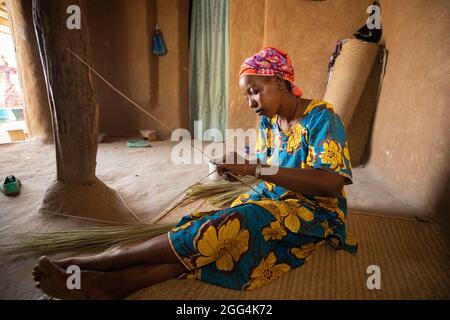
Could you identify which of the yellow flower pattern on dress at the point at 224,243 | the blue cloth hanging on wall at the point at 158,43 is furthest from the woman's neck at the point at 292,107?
the blue cloth hanging on wall at the point at 158,43

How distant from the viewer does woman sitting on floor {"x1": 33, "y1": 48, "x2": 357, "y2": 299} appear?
101cm

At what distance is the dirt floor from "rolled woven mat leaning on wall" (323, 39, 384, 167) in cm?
40

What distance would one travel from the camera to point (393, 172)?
232cm

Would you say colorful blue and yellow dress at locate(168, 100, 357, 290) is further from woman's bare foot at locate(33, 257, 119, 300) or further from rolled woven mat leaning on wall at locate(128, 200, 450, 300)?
woman's bare foot at locate(33, 257, 119, 300)

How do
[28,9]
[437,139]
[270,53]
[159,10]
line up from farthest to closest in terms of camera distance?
[159,10], [28,9], [437,139], [270,53]

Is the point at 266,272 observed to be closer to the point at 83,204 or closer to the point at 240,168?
the point at 240,168

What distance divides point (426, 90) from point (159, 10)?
423 cm

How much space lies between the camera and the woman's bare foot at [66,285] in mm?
980

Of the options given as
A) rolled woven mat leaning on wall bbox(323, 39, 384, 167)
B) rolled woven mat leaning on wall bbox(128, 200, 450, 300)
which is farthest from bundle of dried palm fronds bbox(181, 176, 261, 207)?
rolled woven mat leaning on wall bbox(323, 39, 384, 167)

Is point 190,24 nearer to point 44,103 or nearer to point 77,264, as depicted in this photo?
point 44,103

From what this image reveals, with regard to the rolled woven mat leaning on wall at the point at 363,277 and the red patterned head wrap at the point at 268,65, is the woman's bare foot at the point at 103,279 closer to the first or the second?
the rolled woven mat leaning on wall at the point at 363,277
